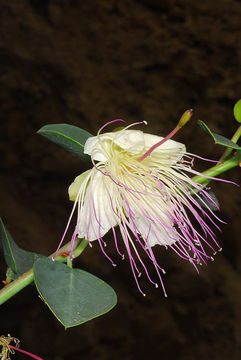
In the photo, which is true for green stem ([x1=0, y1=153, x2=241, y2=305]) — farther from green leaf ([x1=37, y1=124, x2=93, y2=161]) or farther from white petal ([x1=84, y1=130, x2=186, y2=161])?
green leaf ([x1=37, y1=124, x2=93, y2=161])

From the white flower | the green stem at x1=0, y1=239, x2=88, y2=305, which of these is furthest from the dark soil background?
the green stem at x1=0, y1=239, x2=88, y2=305

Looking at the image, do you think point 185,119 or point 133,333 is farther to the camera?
point 133,333

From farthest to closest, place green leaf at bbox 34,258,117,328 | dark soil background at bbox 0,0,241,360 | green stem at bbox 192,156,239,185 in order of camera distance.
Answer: dark soil background at bbox 0,0,241,360 → green stem at bbox 192,156,239,185 → green leaf at bbox 34,258,117,328

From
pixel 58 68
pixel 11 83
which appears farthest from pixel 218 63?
pixel 11 83

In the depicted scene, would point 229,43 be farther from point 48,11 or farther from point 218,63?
point 48,11

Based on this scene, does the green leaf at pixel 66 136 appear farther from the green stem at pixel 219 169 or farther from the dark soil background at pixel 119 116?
the dark soil background at pixel 119 116

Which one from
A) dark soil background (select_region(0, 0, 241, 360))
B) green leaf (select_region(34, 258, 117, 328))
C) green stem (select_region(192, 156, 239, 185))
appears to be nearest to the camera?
green leaf (select_region(34, 258, 117, 328))
